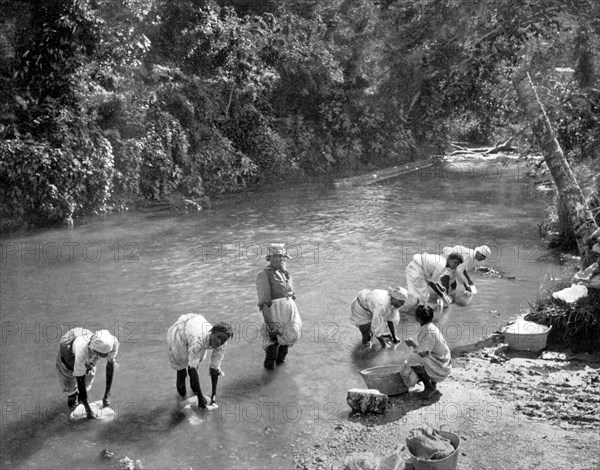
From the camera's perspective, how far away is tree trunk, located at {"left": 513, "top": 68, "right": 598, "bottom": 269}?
11.2 metres

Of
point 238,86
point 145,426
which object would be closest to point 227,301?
point 145,426

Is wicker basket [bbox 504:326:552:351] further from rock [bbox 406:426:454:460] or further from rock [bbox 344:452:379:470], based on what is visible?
rock [bbox 344:452:379:470]

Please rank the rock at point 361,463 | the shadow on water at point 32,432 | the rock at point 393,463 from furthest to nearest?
the shadow on water at point 32,432 → the rock at point 393,463 → the rock at point 361,463

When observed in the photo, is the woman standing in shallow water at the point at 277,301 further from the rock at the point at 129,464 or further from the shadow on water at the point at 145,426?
the rock at the point at 129,464

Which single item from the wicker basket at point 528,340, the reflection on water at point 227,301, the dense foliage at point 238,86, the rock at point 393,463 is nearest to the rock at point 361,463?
the rock at point 393,463

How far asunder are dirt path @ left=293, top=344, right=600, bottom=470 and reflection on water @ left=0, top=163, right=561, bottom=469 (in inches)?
18.2

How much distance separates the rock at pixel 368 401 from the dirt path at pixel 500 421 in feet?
0.31

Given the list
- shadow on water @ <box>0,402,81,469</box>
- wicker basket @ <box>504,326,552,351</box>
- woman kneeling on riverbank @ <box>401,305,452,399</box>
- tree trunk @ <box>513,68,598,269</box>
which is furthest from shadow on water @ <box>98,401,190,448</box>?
tree trunk @ <box>513,68,598,269</box>

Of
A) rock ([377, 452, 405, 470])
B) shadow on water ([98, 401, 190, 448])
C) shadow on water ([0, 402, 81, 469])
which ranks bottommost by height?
shadow on water ([98, 401, 190, 448])

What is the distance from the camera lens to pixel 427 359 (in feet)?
24.7

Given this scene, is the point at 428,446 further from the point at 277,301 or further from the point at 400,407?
the point at 277,301

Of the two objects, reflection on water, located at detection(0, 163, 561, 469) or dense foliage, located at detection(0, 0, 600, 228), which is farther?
dense foliage, located at detection(0, 0, 600, 228)

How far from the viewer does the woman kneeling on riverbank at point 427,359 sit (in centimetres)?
Answer: 750

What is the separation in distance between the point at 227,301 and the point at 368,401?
4870 millimetres
